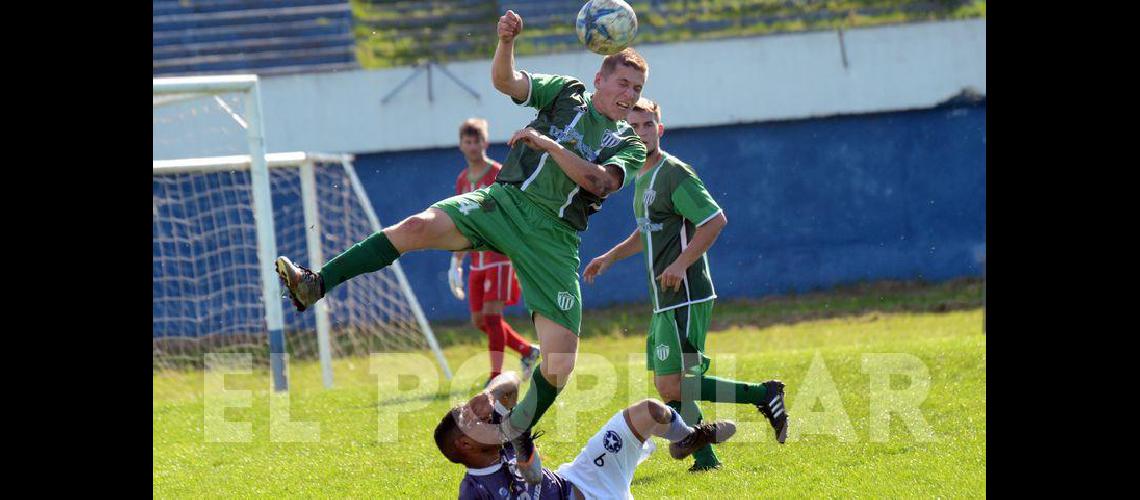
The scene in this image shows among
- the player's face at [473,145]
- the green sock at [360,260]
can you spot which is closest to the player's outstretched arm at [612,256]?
the green sock at [360,260]

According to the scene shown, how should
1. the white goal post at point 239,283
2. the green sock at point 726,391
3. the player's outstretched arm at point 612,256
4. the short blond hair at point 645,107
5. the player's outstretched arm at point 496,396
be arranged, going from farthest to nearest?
1. the white goal post at point 239,283
2. the player's outstretched arm at point 612,256
3. the short blond hair at point 645,107
4. the green sock at point 726,391
5. the player's outstretched arm at point 496,396

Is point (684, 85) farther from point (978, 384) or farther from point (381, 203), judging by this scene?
point (978, 384)

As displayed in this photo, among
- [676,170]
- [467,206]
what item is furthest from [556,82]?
[676,170]

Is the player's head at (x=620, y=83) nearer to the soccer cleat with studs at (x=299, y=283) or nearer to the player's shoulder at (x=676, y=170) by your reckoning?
Result: the player's shoulder at (x=676, y=170)

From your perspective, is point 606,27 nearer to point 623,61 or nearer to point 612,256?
point 623,61

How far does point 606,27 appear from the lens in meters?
6.28

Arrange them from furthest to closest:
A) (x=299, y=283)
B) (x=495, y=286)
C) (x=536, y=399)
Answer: (x=495, y=286) → (x=536, y=399) → (x=299, y=283)

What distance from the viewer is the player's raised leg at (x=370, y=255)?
568 centimetres

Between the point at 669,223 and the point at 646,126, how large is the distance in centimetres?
58

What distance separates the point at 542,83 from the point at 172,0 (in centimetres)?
1586

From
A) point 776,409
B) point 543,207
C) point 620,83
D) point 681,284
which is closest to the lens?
point 543,207

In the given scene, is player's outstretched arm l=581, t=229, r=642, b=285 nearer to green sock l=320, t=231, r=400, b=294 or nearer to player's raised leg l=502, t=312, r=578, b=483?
player's raised leg l=502, t=312, r=578, b=483

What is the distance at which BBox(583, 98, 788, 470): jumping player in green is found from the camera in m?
7.02

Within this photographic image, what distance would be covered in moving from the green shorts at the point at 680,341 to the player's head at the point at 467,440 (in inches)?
79.1
